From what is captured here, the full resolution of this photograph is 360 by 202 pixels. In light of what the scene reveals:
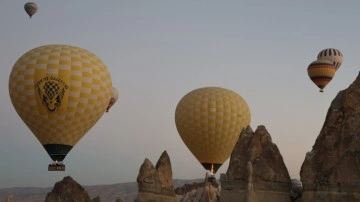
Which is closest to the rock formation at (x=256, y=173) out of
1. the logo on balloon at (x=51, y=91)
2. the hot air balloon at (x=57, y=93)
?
the hot air balloon at (x=57, y=93)

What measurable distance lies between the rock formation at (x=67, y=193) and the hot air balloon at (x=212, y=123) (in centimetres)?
921

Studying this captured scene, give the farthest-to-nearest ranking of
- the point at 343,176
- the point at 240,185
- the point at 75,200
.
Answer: the point at 75,200
the point at 240,185
the point at 343,176

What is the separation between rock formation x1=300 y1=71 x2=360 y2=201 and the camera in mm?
24719

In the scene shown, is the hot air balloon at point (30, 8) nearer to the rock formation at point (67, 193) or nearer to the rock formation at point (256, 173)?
the rock formation at point (67, 193)

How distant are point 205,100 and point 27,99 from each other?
1466cm

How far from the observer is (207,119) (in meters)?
41.9

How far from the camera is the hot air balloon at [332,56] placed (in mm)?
46562

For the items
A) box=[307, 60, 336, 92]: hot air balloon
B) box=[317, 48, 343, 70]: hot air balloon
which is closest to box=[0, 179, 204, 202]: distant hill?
box=[317, 48, 343, 70]: hot air balloon

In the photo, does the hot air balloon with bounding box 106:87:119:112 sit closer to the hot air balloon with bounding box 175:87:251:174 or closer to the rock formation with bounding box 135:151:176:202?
the hot air balloon with bounding box 175:87:251:174

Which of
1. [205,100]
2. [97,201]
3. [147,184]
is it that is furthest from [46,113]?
[205,100]

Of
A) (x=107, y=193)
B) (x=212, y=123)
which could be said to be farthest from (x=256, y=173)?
(x=107, y=193)

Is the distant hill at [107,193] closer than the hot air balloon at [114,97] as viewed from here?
No

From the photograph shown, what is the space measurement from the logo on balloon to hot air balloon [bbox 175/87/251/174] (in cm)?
1265

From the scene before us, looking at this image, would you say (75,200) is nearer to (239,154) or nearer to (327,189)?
(239,154)
